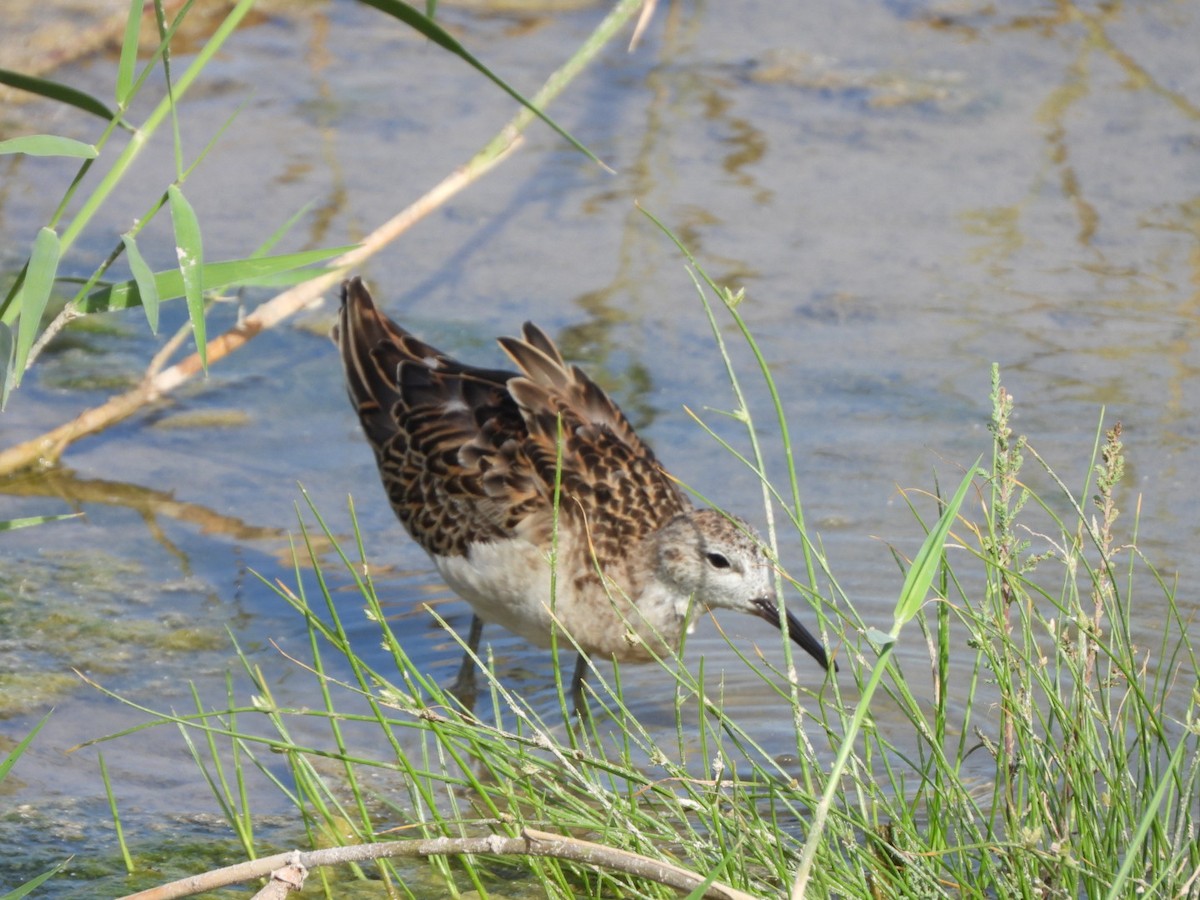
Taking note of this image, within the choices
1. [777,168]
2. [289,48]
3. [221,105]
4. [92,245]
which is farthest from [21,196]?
[777,168]

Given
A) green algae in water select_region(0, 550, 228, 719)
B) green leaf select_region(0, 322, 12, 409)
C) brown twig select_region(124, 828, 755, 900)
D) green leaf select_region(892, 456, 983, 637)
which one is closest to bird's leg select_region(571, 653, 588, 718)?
green algae in water select_region(0, 550, 228, 719)

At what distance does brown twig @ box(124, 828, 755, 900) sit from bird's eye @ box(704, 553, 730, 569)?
2636 mm

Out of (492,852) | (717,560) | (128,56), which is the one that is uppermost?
(128,56)

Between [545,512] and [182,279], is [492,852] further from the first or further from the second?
[545,512]

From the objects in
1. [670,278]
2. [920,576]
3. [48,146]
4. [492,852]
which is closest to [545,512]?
[48,146]

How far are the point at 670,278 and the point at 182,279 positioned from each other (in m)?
5.12

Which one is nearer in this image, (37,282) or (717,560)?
(37,282)

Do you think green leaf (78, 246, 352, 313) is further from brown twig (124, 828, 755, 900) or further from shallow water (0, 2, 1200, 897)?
shallow water (0, 2, 1200, 897)

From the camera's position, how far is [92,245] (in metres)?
8.73

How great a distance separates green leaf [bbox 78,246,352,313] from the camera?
335cm

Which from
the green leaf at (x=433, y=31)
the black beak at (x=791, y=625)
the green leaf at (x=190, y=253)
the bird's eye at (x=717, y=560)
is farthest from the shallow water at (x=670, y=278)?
the green leaf at (x=433, y=31)

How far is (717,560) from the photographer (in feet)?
17.5

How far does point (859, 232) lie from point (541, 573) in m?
3.85

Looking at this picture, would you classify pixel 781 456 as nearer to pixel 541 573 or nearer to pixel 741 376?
pixel 741 376
